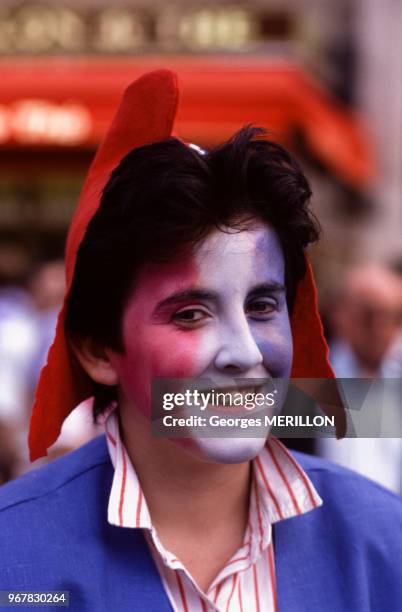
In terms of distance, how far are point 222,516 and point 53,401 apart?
276mm

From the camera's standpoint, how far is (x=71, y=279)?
4.47ft

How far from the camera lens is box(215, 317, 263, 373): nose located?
1.22m

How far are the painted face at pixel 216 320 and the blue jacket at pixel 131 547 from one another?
0.52 ft

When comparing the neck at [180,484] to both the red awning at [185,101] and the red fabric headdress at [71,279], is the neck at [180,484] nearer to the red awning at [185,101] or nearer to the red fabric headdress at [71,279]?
the red fabric headdress at [71,279]

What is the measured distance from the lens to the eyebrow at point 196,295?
1250 mm

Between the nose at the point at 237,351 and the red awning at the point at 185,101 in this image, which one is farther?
the red awning at the point at 185,101

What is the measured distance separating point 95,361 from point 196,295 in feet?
0.72

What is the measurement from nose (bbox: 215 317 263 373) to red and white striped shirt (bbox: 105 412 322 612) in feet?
0.75

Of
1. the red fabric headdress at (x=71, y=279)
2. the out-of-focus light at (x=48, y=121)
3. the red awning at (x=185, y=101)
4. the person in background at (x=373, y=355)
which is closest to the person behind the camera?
→ the red fabric headdress at (x=71, y=279)

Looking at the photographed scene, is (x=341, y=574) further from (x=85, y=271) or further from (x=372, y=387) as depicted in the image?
(x=85, y=271)

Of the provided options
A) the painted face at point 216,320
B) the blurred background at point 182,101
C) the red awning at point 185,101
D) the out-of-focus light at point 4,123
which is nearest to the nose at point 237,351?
the painted face at point 216,320

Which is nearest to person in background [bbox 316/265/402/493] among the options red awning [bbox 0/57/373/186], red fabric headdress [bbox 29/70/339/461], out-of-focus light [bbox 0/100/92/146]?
red fabric headdress [bbox 29/70/339/461]

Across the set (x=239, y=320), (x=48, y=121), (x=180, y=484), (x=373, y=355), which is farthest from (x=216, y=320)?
(x=48, y=121)

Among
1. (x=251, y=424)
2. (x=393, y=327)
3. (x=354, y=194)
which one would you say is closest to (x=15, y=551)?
(x=251, y=424)
